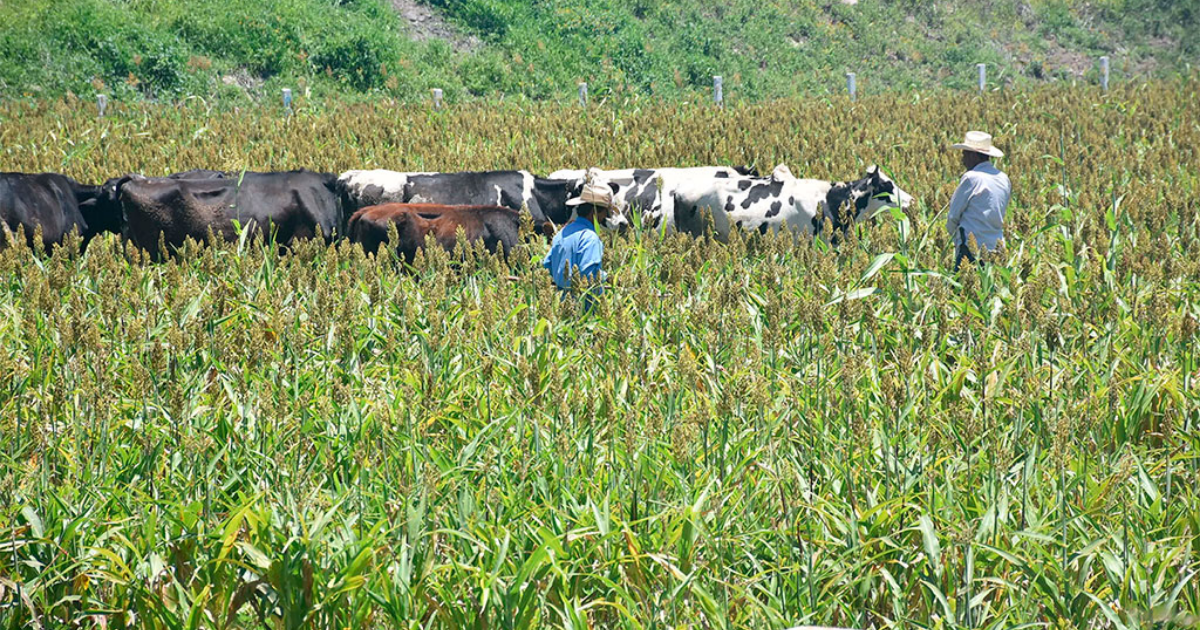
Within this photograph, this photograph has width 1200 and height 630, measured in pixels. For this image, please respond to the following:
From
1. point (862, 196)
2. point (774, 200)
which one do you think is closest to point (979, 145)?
point (862, 196)

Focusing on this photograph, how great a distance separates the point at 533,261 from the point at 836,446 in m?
2.49

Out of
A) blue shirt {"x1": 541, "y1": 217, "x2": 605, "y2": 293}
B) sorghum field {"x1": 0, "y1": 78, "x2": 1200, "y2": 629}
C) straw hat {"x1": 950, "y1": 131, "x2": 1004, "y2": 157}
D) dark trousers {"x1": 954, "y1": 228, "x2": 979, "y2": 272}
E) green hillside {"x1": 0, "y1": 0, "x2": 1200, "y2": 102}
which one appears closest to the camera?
sorghum field {"x1": 0, "y1": 78, "x2": 1200, "y2": 629}

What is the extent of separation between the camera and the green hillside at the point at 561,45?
24.3 metres

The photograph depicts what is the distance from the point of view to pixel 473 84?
27078 millimetres

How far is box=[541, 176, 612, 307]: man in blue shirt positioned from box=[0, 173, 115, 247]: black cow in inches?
219

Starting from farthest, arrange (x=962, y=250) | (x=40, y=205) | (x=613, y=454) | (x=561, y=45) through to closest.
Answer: (x=561, y=45) < (x=40, y=205) < (x=962, y=250) < (x=613, y=454)

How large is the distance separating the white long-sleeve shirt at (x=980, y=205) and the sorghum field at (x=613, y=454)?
29.6 inches

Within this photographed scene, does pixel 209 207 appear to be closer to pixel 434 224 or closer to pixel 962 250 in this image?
pixel 434 224

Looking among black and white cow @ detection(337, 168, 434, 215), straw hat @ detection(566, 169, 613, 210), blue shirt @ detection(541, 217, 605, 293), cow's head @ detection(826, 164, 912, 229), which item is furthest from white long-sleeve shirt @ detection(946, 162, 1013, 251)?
black and white cow @ detection(337, 168, 434, 215)

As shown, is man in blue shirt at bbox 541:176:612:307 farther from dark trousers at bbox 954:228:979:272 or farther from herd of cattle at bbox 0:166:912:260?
herd of cattle at bbox 0:166:912:260

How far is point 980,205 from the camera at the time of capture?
26.4ft

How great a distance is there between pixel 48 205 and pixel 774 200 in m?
6.65

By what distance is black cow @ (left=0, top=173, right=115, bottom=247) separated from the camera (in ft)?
33.9

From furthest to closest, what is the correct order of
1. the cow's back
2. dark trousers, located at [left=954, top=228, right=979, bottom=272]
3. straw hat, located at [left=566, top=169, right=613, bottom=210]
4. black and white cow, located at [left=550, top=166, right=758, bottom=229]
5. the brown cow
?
black and white cow, located at [left=550, top=166, right=758, bottom=229], the cow's back, the brown cow, dark trousers, located at [left=954, top=228, right=979, bottom=272], straw hat, located at [left=566, top=169, right=613, bottom=210]
